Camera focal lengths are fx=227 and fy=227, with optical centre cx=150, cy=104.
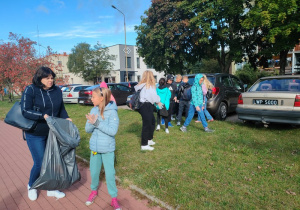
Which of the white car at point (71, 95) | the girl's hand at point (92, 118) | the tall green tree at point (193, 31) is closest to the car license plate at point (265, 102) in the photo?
the girl's hand at point (92, 118)

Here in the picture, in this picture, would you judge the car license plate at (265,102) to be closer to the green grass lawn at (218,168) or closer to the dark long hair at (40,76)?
the green grass lawn at (218,168)

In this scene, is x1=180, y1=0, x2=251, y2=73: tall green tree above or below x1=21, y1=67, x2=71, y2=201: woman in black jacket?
above

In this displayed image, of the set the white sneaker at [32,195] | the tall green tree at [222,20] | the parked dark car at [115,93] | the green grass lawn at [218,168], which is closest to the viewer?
the green grass lawn at [218,168]

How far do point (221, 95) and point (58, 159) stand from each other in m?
6.73

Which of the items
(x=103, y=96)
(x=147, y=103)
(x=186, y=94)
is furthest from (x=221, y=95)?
(x=103, y=96)

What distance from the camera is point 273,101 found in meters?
6.25

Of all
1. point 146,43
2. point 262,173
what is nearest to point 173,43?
point 146,43

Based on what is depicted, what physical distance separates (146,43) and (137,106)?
59.7 feet

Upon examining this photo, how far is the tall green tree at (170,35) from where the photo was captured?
18.6 meters

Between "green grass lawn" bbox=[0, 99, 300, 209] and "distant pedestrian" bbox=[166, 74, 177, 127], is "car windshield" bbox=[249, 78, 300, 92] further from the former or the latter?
"distant pedestrian" bbox=[166, 74, 177, 127]

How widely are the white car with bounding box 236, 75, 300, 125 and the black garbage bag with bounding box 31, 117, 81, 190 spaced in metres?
5.35

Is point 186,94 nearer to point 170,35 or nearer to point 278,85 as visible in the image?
point 278,85

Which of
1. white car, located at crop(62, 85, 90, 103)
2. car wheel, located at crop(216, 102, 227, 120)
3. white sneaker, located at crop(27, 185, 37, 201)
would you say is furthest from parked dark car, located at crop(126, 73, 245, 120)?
white car, located at crop(62, 85, 90, 103)

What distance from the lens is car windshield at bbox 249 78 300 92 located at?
6.29 metres
